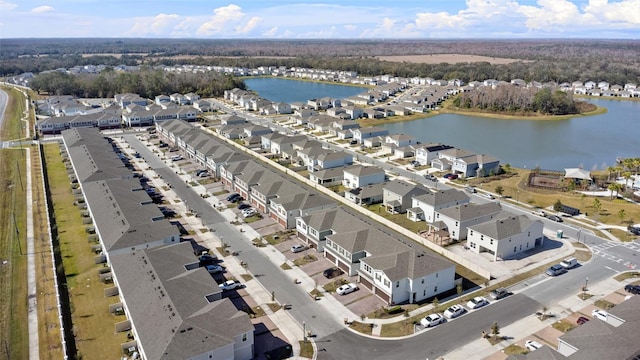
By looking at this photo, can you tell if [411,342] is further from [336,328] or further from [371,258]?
[371,258]

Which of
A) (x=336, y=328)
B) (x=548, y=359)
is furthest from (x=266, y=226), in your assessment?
(x=548, y=359)

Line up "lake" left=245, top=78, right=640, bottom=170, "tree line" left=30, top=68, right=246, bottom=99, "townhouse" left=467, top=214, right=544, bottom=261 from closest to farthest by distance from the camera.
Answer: "townhouse" left=467, top=214, right=544, bottom=261
"lake" left=245, top=78, right=640, bottom=170
"tree line" left=30, top=68, right=246, bottom=99

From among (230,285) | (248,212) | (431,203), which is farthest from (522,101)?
(230,285)

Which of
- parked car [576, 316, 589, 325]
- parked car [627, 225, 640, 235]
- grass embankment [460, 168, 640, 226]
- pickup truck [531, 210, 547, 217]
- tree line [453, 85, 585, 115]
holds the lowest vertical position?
parked car [576, 316, 589, 325]

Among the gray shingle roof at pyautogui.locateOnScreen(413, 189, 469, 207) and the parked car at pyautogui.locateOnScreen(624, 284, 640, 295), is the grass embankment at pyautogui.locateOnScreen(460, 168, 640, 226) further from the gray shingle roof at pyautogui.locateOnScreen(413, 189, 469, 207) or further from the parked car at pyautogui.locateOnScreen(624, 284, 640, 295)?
the parked car at pyautogui.locateOnScreen(624, 284, 640, 295)

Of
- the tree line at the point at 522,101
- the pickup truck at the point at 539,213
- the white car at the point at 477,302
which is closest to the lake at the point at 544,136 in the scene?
the tree line at the point at 522,101

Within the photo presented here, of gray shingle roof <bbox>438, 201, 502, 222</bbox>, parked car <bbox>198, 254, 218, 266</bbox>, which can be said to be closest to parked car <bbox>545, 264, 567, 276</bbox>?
gray shingle roof <bbox>438, 201, 502, 222</bbox>

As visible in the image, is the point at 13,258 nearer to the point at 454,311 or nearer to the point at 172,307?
the point at 172,307

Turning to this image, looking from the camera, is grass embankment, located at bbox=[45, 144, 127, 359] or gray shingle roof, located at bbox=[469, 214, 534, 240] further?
gray shingle roof, located at bbox=[469, 214, 534, 240]
